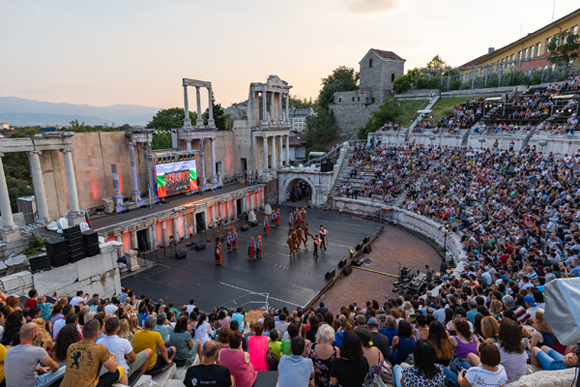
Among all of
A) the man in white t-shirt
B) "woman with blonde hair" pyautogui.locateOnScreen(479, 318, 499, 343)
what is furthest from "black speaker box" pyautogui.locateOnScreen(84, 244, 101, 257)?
"woman with blonde hair" pyautogui.locateOnScreen(479, 318, 499, 343)

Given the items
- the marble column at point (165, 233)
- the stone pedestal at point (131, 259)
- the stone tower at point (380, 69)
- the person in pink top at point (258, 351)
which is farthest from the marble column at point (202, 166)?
the stone tower at point (380, 69)

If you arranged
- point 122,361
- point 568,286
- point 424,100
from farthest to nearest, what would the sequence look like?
1. point 424,100
2. point 122,361
3. point 568,286

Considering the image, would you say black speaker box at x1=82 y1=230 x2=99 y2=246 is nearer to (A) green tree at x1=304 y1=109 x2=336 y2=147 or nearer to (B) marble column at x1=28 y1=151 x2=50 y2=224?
(B) marble column at x1=28 y1=151 x2=50 y2=224

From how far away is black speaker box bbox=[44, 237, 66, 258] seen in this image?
13273mm

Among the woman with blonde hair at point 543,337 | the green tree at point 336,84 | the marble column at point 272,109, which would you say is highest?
the green tree at point 336,84

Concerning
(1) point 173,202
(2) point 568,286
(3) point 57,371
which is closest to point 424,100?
(1) point 173,202

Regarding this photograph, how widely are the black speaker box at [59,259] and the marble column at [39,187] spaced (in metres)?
6.75

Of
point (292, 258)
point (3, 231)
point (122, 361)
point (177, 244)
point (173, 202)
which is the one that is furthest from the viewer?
point (173, 202)

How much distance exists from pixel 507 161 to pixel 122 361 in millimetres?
27462

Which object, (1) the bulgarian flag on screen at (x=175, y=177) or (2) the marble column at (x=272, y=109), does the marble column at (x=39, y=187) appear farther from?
(2) the marble column at (x=272, y=109)

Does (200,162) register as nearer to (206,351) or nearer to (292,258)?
(292,258)

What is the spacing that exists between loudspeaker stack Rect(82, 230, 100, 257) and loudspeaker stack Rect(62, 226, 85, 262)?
188 millimetres

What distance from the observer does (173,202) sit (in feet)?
86.1

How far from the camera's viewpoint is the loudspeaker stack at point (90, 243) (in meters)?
14.4
